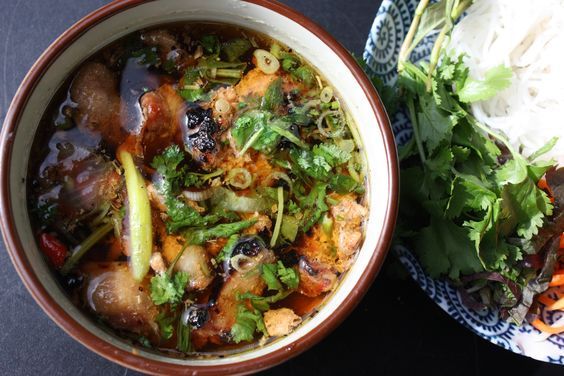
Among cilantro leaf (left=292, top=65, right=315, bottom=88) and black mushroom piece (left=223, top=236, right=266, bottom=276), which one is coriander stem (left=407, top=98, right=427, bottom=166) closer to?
cilantro leaf (left=292, top=65, right=315, bottom=88)

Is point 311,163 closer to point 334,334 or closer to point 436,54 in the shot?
point 436,54

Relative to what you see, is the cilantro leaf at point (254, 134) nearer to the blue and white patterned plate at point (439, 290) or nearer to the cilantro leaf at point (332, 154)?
the cilantro leaf at point (332, 154)

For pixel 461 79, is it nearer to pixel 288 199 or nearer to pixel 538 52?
pixel 538 52

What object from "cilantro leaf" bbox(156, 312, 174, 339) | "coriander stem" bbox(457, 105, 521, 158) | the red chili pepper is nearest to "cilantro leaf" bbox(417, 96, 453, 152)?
"coriander stem" bbox(457, 105, 521, 158)

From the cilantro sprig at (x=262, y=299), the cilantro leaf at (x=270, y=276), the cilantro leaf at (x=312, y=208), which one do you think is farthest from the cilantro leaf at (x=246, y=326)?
the cilantro leaf at (x=312, y=208)

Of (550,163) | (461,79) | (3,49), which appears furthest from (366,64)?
(3,49)
